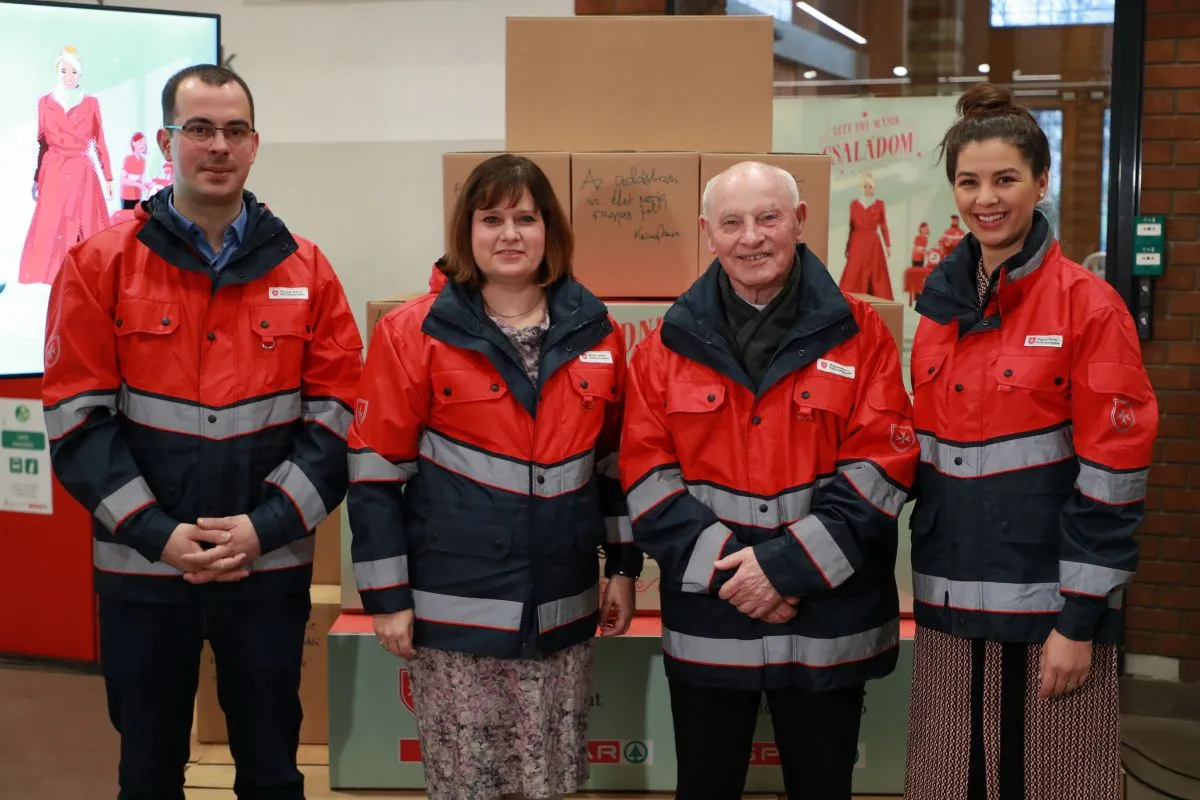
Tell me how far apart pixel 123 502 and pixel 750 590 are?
110cm

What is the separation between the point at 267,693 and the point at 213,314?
71 centimetres

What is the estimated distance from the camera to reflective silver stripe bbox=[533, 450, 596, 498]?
1.98 m

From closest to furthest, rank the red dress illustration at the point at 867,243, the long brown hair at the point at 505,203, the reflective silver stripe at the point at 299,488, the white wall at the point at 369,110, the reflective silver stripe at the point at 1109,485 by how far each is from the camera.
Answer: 1. the reflective silver stripe at the point at 1109,485
2. the long brown hair at the point at 505,203
3. the reflective silver stripe at the point at 299,488
4. the white wall at the point at 369,110
5. the red dress illustration at the point at 867,243

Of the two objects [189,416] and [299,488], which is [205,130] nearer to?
[189,416]

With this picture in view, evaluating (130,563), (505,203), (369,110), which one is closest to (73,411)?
(130,563)

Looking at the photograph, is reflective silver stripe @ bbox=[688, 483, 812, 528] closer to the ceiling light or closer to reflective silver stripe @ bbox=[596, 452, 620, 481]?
reflective silver stripe @ bbox=[596, 452, 620, 481]

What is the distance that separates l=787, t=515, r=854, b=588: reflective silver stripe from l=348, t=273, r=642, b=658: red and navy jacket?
1.27 feet

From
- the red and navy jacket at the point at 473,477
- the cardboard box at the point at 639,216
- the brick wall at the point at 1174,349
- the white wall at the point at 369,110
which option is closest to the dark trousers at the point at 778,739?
the red and navy jacket at the point at 473,477

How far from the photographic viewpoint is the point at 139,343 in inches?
81.7

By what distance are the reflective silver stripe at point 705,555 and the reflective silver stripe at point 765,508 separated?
1.5 inches

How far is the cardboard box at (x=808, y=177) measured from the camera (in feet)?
8.70

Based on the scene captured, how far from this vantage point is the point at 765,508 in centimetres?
193

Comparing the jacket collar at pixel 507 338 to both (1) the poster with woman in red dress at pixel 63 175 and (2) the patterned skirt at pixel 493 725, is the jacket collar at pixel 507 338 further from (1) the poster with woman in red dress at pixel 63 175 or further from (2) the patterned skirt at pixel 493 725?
(1) the poster with woman in red dress at pixel 63 175

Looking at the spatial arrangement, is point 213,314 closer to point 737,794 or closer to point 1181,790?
point 737,794
